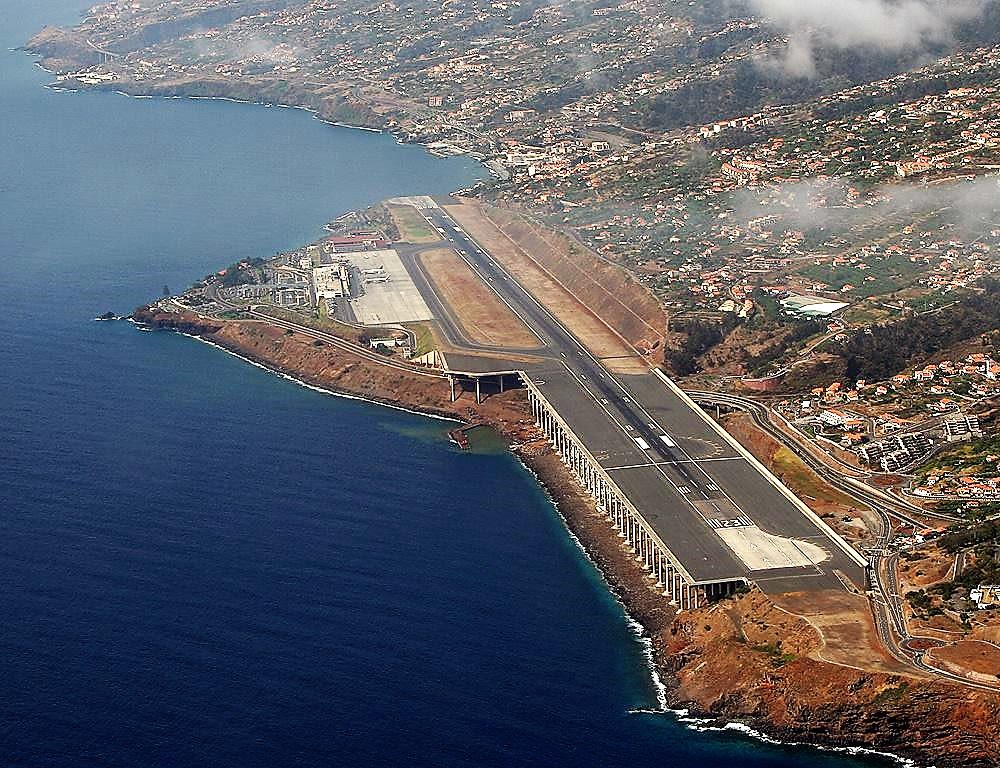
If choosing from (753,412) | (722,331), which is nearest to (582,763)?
(753,412)

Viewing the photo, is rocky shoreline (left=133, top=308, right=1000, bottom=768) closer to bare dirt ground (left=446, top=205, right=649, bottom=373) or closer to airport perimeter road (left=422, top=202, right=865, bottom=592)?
airport perimeter road (left=422, top=202, right=865, bottom=592)

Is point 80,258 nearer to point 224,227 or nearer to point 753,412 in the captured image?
point 224,227

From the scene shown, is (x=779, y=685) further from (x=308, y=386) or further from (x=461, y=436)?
(x=308, y=386)

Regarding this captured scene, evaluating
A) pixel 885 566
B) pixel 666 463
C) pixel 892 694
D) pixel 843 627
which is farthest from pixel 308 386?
pixel 892 694

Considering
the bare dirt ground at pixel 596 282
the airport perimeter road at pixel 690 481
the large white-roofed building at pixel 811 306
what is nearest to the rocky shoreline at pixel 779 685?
the airport perimeter road at pixel 690 481

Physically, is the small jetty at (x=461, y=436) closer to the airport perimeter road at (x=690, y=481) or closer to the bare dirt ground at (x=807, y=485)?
the airport perimeter road at (x=690, y=481)
